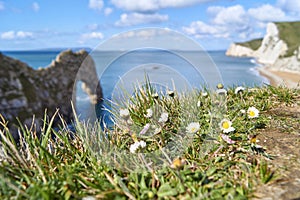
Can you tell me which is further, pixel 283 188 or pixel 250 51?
pixel 250 51

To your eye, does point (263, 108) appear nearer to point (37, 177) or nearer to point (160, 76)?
point (160, 76)

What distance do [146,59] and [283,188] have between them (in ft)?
6.39

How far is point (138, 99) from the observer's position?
3463 millimetres

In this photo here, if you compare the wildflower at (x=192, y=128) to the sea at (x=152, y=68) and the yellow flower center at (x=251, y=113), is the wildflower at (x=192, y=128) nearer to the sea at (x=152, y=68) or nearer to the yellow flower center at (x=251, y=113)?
the yellow flower center at (x=251, y=113)

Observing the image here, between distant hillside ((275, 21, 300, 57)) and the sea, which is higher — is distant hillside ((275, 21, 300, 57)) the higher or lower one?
the higher one

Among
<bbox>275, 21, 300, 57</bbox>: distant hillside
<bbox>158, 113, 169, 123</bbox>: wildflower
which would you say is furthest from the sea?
<bbox>275, 21, 300, 57</bbox>: distant hillside

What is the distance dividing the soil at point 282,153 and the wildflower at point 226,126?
0.89ft

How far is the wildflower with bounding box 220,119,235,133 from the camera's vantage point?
2544 millimetres

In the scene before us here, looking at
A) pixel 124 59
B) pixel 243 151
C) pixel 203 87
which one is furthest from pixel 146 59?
pixel 243 151

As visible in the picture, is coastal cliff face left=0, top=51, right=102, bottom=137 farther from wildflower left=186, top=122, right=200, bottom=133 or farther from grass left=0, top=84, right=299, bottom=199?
wildflower left=186, top=122, right=200, bottom=133

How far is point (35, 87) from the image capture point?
2383 cm

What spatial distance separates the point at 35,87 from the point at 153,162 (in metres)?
23.4

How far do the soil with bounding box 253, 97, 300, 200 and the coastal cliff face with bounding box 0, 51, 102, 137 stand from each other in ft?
44.3

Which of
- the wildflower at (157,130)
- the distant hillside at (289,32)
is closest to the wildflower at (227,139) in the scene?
the wildflower at (157,130)
